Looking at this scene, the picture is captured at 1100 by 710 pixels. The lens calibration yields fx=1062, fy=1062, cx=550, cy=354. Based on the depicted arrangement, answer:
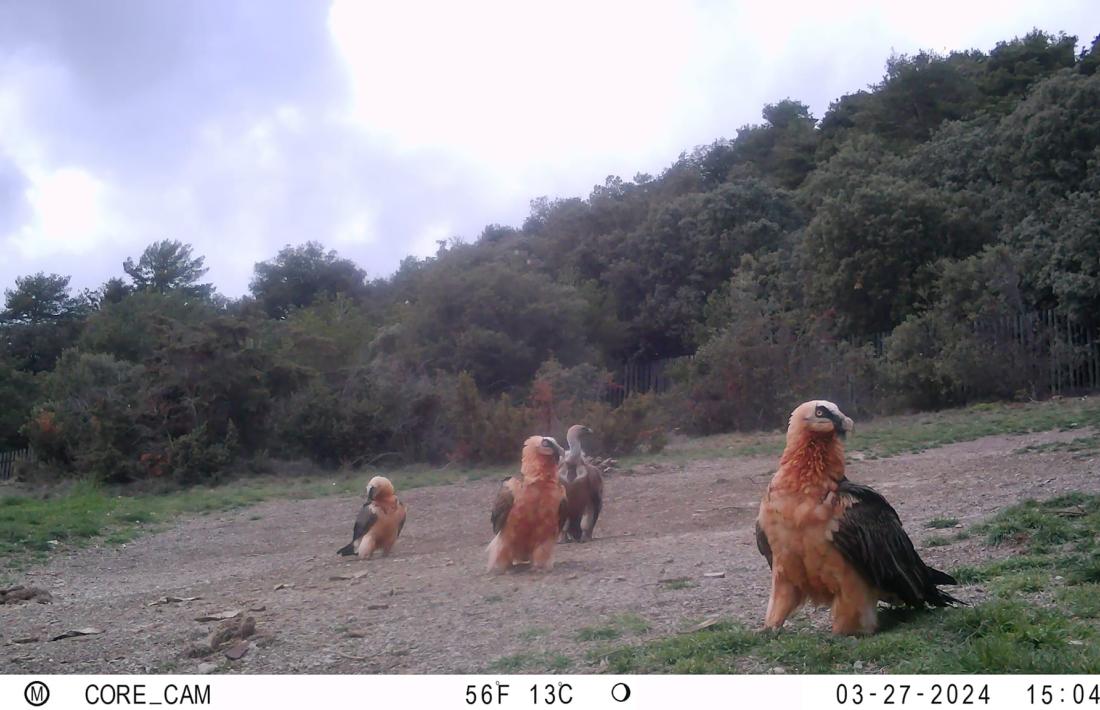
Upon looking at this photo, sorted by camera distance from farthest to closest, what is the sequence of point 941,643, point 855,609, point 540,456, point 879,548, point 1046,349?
point 1046,349, point 540,456, point 855,609, point 879,548, point 941,643

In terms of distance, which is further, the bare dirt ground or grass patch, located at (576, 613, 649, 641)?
the bare dirt ground

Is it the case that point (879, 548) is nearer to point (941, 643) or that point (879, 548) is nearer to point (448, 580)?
point (941, 643)

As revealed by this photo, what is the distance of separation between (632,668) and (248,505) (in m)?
15.1

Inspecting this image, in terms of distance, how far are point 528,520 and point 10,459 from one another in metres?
25.1

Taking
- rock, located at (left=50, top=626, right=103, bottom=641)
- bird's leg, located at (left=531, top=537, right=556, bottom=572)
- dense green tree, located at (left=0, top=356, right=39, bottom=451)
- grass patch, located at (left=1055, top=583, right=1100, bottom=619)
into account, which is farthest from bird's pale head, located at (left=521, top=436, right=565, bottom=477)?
dense green tree, located at (left=0, top=356, right=39, bottom=451)

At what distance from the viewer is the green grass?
4.59m

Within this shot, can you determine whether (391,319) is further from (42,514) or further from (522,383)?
(42,514)

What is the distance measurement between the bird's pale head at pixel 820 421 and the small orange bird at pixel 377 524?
22.6ft

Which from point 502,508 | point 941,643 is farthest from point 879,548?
point 502,508

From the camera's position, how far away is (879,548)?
5215 millimetres

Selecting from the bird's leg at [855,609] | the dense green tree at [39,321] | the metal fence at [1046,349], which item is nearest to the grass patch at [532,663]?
the bird's leg at [855,609]

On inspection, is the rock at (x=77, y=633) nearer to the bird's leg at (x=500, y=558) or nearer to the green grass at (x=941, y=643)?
the bird's leg at (x=500, y=558)

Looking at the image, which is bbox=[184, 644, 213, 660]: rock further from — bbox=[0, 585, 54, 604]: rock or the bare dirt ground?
bbox=[0, 585, 54, 604]: rock

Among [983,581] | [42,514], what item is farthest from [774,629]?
[42,514]
